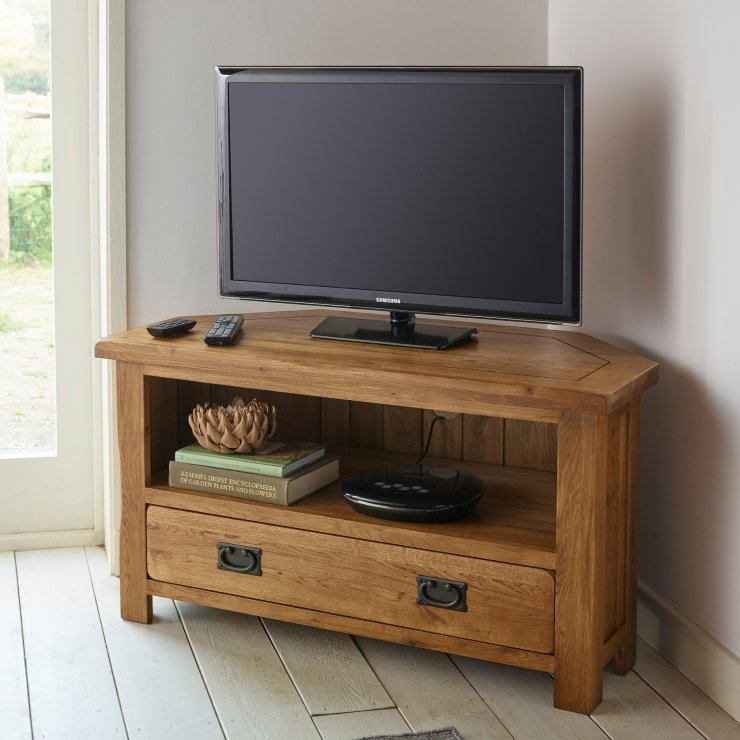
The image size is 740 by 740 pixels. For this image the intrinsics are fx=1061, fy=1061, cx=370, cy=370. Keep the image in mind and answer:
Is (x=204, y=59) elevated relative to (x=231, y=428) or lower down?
elevated

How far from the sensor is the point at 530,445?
7.67 ft

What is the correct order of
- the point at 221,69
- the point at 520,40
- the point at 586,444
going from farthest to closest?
the point at 520,40
the point at 221,69
the point at 586,444

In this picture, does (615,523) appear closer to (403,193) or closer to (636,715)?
(636,715)

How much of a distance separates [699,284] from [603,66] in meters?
0.60

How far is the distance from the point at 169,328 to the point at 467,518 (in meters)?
0.72

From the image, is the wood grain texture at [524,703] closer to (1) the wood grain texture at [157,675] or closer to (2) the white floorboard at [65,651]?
(1) the wood grain texture at [157,675]

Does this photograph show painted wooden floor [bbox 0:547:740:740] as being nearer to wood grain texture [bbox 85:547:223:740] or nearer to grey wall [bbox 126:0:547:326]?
wood grain texture [bbox 85:547:223:740]

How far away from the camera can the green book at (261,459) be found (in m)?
2.12

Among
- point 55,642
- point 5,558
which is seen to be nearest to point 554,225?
point 55,642

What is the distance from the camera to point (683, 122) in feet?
6.52

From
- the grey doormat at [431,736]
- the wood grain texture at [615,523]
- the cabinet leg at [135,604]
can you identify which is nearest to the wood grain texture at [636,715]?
the wood grain texture at [615,523]

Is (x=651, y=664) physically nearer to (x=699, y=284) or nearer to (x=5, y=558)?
(x=699, y=284)

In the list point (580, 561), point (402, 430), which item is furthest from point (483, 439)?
point (580, 561)

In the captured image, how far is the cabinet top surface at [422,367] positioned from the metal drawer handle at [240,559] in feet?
1.12
